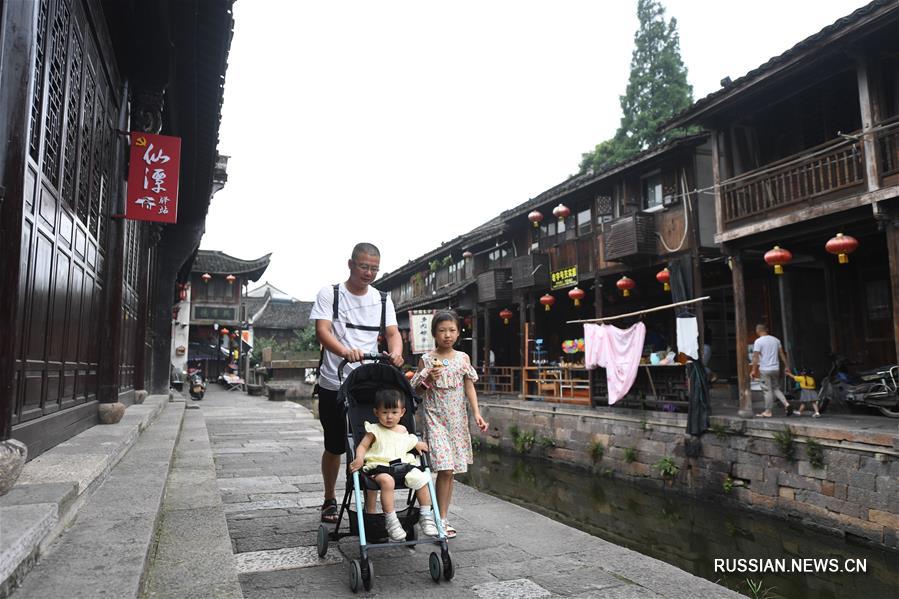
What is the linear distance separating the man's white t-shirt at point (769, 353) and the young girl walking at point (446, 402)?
27.4 feet

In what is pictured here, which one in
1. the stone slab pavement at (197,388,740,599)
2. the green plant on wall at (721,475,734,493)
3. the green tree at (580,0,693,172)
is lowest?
the green plant on wall at (721,475,734,493)

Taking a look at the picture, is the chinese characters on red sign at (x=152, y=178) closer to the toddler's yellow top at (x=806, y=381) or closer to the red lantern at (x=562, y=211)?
the toddler's yellow top at (x=806, y=381)

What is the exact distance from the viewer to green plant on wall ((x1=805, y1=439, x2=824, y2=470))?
311 inches

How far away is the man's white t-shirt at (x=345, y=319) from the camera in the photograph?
3682 mm

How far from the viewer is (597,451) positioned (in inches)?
476

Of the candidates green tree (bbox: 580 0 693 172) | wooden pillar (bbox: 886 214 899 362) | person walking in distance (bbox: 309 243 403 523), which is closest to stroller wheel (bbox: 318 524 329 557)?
person walking in distance (bbox: 309 243 403 523)

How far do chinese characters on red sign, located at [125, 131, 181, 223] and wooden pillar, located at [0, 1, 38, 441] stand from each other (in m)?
3.93

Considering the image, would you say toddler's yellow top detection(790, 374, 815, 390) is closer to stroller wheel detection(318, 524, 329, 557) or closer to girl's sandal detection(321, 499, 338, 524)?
girl's sandal detection(321, 499, 338, 524)

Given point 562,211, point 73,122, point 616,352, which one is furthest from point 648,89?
point 73,122

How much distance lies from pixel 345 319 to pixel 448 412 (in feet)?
2.87

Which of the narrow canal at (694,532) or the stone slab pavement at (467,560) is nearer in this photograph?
the stone slab pavement at (467,560)

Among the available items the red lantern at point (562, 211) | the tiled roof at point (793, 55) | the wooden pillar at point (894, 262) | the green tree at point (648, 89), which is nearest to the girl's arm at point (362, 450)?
the wooden pillar at point (894, 262)

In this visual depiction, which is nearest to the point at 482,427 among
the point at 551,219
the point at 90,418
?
the point at 90,418

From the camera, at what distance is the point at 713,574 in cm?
659
